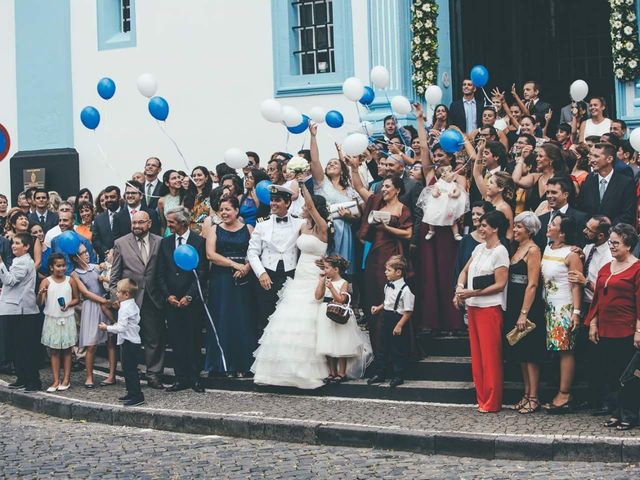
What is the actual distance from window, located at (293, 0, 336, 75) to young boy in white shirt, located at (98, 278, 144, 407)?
7.74m

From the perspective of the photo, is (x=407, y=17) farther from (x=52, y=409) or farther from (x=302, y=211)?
(x=52, y=409)

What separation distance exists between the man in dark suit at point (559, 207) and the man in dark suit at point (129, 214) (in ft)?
17.9

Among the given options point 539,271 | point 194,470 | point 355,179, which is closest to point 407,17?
point 355,179

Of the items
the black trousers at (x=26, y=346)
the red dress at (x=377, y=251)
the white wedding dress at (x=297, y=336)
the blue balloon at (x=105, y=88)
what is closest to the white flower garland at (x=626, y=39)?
the red dress at (x=377, y=251)

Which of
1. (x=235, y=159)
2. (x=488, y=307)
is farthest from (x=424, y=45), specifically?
(x=488, y=307)

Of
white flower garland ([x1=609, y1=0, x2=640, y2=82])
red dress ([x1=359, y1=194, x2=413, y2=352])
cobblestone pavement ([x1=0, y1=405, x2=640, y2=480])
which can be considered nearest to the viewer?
cobblestone pavement ([x1=0, y1=405, x2=640, y2=480])

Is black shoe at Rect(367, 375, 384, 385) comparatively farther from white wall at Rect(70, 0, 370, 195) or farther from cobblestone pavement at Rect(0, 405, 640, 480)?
A: white wall at Rect(70, 0, 370, 195)

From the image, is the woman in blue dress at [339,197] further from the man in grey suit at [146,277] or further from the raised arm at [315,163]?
the man in grey suit at [146,277]

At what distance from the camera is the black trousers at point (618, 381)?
34.8 ft

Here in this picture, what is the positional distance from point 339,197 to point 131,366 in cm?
316

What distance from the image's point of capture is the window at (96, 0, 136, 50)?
21.3 meters

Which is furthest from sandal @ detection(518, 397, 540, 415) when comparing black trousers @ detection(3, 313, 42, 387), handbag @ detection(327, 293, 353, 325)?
black trousers @ detection(3, 313, 42, 387)

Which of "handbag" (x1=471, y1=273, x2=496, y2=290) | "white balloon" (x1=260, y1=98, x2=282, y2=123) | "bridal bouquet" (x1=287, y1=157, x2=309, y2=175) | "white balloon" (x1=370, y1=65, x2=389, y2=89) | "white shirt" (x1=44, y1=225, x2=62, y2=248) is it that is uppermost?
"white balloon" (x1=370, y1=65, x2=389, y2=89)

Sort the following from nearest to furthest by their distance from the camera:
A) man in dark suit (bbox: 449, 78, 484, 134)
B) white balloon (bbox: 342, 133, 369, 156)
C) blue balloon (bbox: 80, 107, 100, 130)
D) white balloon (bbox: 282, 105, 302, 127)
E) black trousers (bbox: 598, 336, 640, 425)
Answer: black trousers (bbox: 598, 336, 640, 425), white balloon (bbox: 342, 133, 369, 156), white balloon (bbox: 282, 105, 302, 127), blue balloon (bbox: 80, 107, 100, 130), man in dark suit (bbox: 449, 78, 484, 134)
